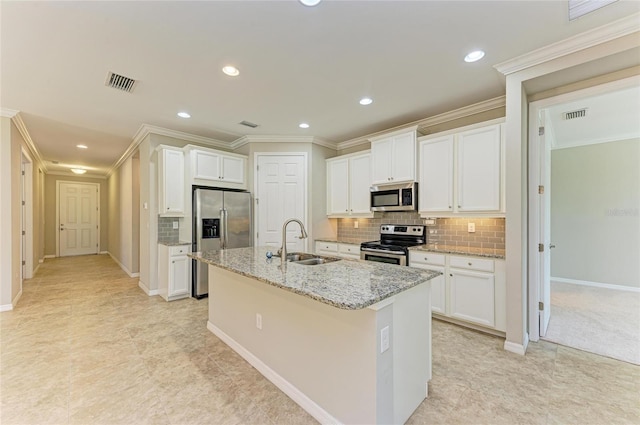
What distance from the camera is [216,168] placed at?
4488 millimetres

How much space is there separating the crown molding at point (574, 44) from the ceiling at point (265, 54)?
7cm

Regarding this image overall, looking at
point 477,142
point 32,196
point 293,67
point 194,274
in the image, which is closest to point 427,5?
point 293,67

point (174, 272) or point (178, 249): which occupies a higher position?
point (178, 249)

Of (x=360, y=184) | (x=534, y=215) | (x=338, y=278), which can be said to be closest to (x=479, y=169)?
(x=534, y=215)

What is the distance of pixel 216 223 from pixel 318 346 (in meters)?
3.17

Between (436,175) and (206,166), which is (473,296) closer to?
(436,175)

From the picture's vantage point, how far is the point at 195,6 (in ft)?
5.90

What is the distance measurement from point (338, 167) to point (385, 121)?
1.18 metres

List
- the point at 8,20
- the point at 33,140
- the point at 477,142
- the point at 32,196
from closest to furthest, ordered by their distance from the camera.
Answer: the point at 8,20, the point at 477,142, the point at 33,140, the point at 32,196

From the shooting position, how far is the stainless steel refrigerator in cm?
419

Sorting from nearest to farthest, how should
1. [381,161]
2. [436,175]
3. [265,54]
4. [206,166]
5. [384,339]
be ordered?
1. [384,339]
2. [265,54]
3. [436,175]
4. [381,161]
5. [206,166]

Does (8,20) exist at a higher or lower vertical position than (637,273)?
higher

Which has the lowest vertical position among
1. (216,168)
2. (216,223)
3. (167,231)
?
(167,231)

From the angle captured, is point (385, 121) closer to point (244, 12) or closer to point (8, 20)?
point (244, 12)
